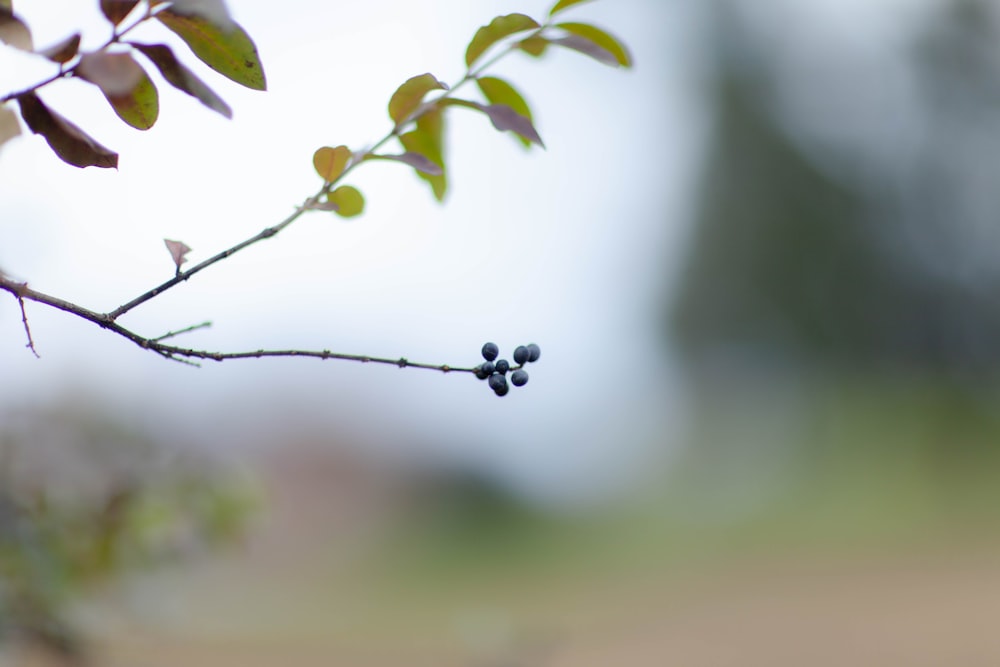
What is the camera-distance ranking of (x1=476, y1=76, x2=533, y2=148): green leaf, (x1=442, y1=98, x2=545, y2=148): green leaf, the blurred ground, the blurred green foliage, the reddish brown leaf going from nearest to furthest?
the reddish brown leaf
(x1=442, y1=98, x2=545, y2=148): green leaf
(x1=476, y1=76, x2=533, y2=148): green leaf
the blurred green foliage
the blurred ground

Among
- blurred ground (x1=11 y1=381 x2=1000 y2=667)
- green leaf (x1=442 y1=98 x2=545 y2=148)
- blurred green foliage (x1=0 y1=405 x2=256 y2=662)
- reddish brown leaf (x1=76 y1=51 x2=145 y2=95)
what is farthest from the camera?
Result: blurred ground (x1=11 y1=381 x2=1000 y2=667)

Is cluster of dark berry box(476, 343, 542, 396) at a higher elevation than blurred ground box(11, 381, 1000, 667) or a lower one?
lower

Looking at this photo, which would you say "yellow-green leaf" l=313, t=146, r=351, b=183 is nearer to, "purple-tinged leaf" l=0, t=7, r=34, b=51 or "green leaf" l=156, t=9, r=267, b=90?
"green leaf" l=156, t=9, r=267, b=90

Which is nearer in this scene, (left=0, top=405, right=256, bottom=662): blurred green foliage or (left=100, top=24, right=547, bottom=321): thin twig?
(left=100, top=24, right=547, bottom=321): thin twig

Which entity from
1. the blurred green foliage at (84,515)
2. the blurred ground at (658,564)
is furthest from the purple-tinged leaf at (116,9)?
the blurred ground at (658,564)

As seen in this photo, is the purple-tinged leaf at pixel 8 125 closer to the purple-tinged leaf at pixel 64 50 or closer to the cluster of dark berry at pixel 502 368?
the purple-tinged leaf at pixel 64 50

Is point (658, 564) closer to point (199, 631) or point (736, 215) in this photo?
point (199, 631)

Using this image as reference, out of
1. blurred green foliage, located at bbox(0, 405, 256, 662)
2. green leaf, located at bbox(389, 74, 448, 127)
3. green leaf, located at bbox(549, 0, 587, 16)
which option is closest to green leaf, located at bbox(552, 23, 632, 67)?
green leaf, located at bbox(549, 0, 587, 16)
